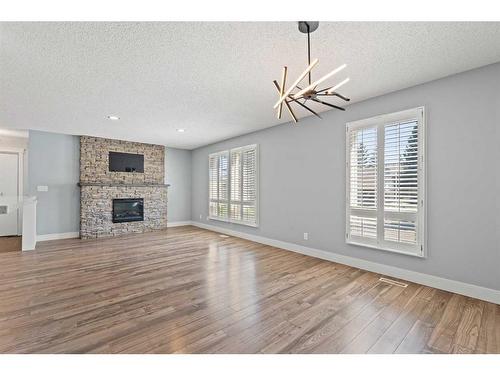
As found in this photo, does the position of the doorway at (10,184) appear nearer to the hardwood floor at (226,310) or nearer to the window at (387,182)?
the hardwood floor at (226,310)

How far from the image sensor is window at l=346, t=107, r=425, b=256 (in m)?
3.13

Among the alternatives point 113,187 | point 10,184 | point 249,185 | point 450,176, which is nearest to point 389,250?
point 450,176

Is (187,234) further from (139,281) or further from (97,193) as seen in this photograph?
(139,281)

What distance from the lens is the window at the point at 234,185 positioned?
19.0 feet

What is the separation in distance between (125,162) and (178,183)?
1780mm

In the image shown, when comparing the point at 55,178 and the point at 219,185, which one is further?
the point at 219,185

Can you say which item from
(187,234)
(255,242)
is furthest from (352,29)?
(187,234)

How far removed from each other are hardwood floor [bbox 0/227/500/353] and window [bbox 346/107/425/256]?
0.62 metres

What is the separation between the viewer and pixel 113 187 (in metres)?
6.54

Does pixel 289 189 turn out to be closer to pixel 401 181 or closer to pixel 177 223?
pixel 401 181

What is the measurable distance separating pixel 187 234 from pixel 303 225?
3.46 metres

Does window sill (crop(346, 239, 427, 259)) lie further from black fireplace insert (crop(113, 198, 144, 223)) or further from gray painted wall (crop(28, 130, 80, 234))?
gray painted wall (crop(28, 130, 80, 234))

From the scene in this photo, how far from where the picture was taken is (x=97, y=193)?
6.29 metres
